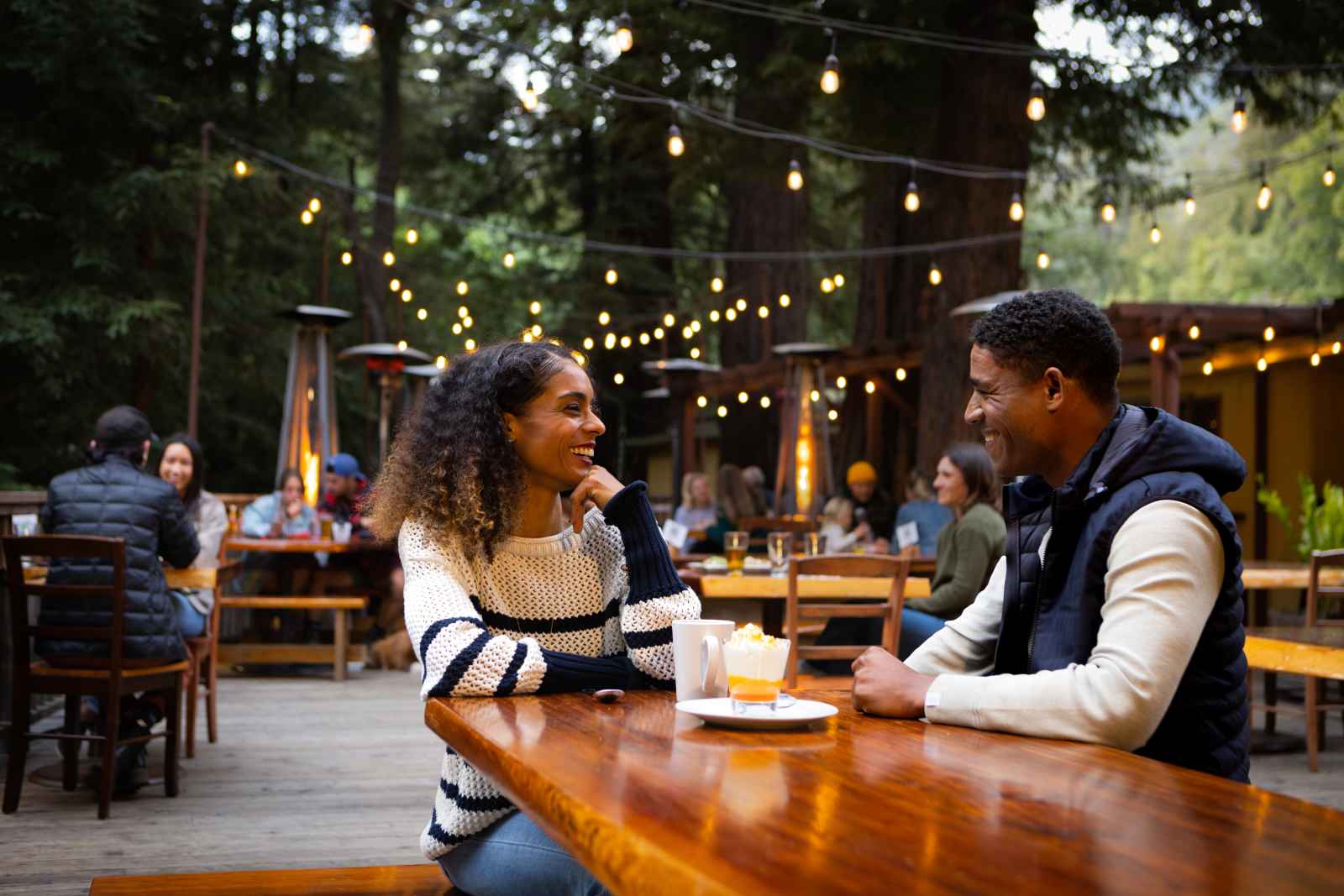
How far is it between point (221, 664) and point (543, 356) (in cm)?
865

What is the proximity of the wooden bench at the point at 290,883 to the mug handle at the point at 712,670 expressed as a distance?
70cm

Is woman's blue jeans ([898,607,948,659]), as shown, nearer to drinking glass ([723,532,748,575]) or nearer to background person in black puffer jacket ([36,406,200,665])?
drinking glass ([723,532,748,575])

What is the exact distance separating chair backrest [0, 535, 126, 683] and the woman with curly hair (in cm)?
281

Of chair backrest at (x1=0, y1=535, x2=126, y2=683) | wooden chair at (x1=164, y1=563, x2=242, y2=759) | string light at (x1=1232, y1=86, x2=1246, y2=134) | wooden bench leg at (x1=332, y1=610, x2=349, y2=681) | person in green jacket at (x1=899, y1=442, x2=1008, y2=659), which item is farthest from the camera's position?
wooden bench leg at (x1=332, y1=610, x2=349, y2=681)

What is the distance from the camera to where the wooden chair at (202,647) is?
6297 millimetres

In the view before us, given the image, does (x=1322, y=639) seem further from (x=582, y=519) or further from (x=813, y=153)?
(x=813, y=153)

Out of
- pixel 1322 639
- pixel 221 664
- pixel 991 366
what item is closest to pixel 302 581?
pixel 221 664

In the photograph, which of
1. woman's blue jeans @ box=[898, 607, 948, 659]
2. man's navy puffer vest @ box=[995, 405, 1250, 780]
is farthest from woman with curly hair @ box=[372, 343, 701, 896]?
woman's blue jeans @ box=[898, 607, 948, 659]

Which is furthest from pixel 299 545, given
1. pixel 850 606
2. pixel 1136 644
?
pixel 1136 644

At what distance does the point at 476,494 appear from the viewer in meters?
2.81

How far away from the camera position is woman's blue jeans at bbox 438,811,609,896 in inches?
91.7

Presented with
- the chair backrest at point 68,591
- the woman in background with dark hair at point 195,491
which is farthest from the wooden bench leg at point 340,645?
the chair backrest at point 68,591

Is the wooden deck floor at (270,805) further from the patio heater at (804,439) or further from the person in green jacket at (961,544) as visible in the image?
the patio heater at (804,439)

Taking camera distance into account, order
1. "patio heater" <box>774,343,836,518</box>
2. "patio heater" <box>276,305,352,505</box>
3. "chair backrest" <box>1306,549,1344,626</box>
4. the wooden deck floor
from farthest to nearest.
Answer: "patio heater" <box>774,343,836,518</box>, "patio heater" <box>276,305,352,505</box>, "chair backrest" <box>1306,549,1344,626</box>, the wooden deck floor
